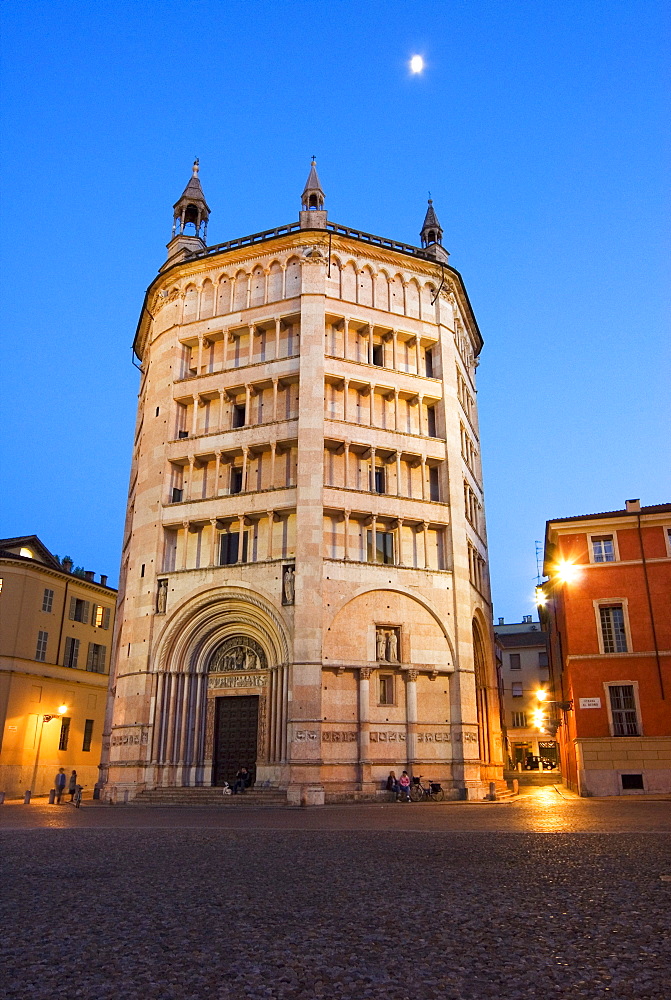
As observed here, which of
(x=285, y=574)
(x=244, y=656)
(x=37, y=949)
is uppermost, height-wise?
(x=285, y=574)

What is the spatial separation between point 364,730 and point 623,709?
Result: 12.5 metres

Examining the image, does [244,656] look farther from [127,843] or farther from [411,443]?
[127,843]

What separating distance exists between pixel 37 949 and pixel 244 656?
30.6m

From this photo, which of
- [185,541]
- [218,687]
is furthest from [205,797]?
[185,541]

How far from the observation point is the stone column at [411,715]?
113 ft

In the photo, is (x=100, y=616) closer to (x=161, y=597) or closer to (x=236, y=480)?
(x=161, y=597)

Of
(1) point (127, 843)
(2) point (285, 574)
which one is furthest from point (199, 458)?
(1) point (127, 843)

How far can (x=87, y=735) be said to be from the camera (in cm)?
5494

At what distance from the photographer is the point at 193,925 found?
7297 mm

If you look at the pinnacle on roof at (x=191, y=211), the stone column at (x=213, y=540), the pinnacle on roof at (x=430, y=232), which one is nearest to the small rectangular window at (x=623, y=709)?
the stone column at (x=213, y=540)

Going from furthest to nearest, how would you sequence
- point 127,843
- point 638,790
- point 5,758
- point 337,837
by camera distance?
1. point 5,758
2. point 638,790
3. point 337,837
4. point 127,843

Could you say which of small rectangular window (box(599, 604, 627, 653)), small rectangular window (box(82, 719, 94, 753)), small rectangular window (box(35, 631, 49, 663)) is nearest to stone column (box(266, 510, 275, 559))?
small rectangular window (box(599, 604, 627, 653))

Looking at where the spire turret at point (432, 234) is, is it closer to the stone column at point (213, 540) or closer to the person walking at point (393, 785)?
the stone column at point (213, 540)

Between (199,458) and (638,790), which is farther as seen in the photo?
(199,458)
